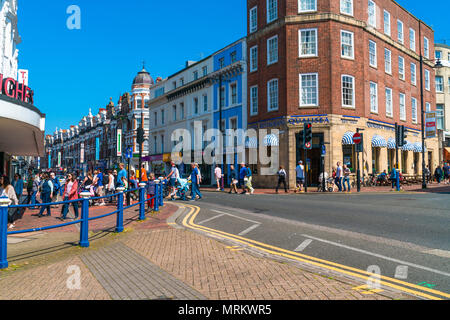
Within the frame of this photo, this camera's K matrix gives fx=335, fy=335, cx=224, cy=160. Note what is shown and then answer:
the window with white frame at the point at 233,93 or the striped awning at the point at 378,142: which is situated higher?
the window with white frame at the point at 233,93

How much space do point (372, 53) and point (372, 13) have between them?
137 inches

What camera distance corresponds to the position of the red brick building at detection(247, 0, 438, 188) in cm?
2523

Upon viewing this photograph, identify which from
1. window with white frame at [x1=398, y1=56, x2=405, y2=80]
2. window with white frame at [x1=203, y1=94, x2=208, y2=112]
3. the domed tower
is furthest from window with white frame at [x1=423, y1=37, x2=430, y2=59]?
the domed tower

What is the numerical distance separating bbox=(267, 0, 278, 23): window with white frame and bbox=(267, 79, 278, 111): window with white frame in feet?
17.1

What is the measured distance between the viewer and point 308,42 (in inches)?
1016

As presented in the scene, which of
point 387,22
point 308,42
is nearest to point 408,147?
point 387,22

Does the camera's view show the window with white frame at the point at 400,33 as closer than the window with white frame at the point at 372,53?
No

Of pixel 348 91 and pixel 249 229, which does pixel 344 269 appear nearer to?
pixel 249 229

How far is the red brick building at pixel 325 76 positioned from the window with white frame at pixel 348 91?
0.25ft

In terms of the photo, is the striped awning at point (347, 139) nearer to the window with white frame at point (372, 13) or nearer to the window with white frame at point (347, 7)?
the window with white frame at point (347, 7)

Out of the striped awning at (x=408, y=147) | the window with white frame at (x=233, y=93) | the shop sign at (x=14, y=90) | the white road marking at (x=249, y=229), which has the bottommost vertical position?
the white road marking at (x=249, y=229)

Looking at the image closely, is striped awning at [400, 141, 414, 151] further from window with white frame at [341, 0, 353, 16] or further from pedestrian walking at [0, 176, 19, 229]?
pedestrian walking at [0, 176, 19, 229]

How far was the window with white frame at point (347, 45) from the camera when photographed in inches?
1018

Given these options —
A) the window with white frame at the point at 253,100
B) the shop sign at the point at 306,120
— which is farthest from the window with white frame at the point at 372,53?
the window with white frame at the point at 253,100
